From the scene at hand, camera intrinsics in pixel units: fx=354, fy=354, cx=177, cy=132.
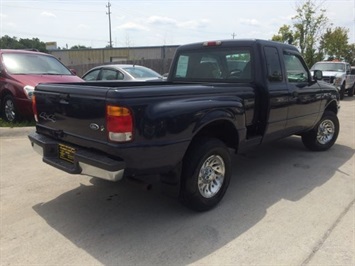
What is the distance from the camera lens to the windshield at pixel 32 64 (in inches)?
317

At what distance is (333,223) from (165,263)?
1.88 meters

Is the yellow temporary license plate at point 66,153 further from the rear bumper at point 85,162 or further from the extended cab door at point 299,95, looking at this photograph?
the extended cab door at point 299,95

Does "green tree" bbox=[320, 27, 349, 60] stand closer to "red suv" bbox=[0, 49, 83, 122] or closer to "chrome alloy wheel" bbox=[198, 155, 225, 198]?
"red suv" bbox=[0, 49, 83, 122]

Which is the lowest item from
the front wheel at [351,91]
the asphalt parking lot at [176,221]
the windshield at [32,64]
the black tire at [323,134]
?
the front wheel at [351,91]

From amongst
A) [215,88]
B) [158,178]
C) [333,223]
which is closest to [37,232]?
[158,178]

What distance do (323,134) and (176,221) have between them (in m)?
4.03

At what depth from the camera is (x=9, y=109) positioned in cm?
790

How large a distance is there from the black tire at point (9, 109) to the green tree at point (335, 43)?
24.9 m

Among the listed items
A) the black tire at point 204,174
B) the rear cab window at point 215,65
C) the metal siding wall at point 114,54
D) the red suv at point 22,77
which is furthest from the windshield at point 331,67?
the metal siding wall at point 114,54

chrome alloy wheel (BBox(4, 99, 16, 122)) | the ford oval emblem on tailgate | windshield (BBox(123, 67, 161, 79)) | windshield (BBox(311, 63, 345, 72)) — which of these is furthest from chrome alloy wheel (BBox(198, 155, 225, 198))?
windshield (BBox(311, 63, 345, 72))

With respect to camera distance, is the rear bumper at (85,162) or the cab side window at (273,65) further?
the cab side window at (273,65)

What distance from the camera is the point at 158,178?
342cm

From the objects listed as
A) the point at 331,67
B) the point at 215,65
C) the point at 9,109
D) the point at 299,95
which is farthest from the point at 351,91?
the point at 9,109

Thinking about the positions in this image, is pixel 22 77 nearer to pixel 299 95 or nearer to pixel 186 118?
pixel 186 118
